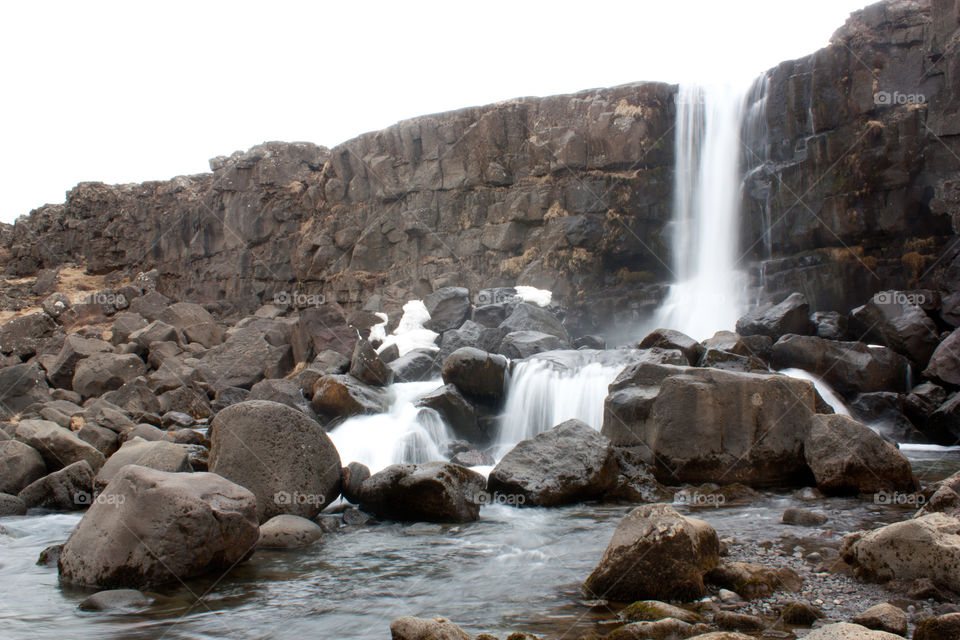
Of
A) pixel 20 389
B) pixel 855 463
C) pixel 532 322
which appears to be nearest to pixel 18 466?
pixel 20 389

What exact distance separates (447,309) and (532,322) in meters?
4.38

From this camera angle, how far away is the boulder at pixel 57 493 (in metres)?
10.9

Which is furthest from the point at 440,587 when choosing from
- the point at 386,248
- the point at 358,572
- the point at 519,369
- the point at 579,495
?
the point at 386,248

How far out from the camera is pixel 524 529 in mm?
8859

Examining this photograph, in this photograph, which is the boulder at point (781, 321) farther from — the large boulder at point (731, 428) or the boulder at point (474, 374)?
the large boulder at point (731, 428)

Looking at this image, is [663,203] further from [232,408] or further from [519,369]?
[232,408]

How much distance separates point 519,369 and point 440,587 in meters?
9.29

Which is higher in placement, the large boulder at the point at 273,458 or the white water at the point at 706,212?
the white water at the point at 706,212

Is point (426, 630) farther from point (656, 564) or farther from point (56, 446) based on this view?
point (56, 446)

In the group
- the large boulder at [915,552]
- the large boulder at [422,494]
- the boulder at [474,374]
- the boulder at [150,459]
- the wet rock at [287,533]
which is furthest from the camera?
the boulder at [474,374]

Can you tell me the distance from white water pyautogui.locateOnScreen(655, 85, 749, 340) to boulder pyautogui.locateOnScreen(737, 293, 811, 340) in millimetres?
5108

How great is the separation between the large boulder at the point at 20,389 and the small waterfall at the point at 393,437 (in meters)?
A: 9.28

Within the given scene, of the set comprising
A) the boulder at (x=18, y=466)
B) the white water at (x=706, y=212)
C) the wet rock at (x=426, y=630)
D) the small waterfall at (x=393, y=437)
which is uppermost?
the white water at (x=706, y=212)

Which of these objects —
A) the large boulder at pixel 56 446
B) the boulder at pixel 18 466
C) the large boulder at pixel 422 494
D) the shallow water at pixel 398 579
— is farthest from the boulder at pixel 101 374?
the large boulder at pixel 422 494
